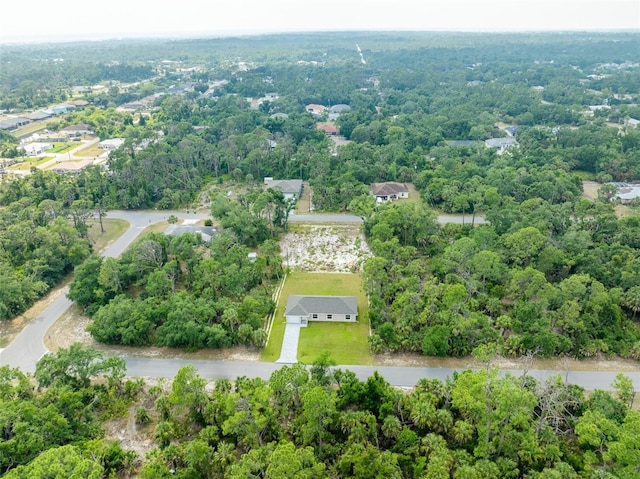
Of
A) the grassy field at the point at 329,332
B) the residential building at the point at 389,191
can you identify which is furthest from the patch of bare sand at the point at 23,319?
the residential building at the point at 389,191

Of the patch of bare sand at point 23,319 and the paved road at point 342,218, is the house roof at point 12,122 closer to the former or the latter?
the patch of bare sand at point 23,319

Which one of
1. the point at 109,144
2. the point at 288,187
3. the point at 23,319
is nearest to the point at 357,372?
the point at 23,319

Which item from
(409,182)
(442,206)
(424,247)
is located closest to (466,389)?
(424,247)

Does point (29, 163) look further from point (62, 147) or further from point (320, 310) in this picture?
point (320, 310)

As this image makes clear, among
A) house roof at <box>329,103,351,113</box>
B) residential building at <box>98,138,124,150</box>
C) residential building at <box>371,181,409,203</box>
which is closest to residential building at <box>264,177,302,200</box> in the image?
residential building at <box>371,181,409,203</box>

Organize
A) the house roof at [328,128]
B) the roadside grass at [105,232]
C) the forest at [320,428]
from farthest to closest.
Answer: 1. the house roof at [328,128]
2. the roadside grass at [105,232]
3. the forest at [320,428]

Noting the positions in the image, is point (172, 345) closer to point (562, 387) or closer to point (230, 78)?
point (562, 387)

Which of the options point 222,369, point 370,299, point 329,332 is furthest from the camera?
point 370,299
